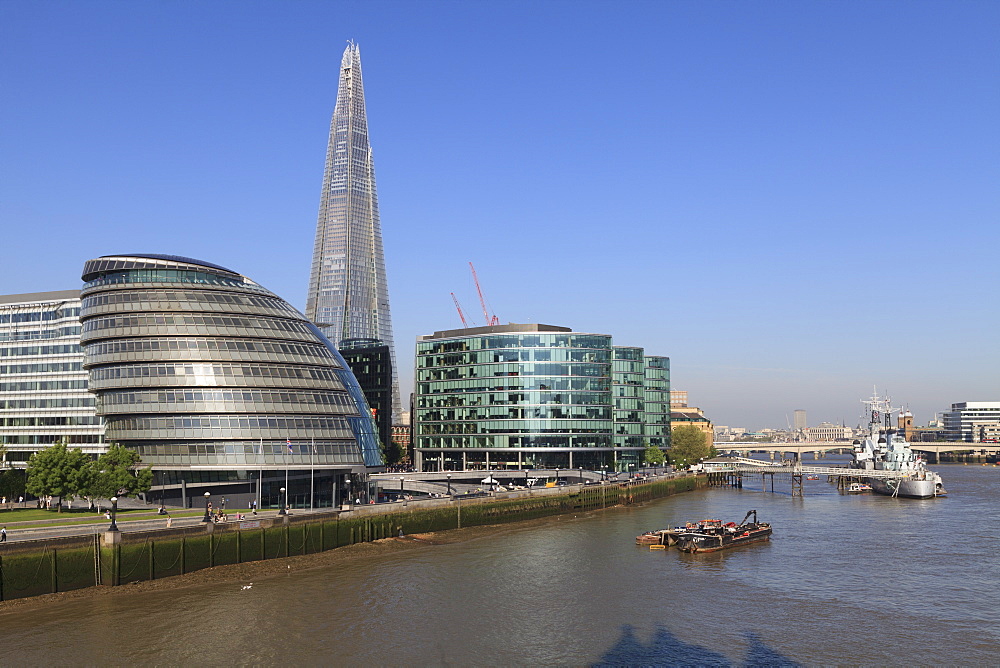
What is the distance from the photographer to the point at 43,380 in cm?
10181

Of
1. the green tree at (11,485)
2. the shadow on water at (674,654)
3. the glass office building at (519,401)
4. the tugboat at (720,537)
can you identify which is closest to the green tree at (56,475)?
the green tree at (11,485)

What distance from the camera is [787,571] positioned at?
7338 centimetres

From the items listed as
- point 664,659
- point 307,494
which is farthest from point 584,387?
point 664,659

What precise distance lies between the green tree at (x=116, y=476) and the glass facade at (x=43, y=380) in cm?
1317

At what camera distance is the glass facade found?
9888cm

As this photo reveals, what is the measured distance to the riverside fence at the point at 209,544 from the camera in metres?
56.2

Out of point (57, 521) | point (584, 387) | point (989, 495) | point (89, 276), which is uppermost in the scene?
point (89, 276)

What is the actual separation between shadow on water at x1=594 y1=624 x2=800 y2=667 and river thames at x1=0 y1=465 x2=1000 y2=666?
17 cm

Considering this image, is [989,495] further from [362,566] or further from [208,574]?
[208,574]

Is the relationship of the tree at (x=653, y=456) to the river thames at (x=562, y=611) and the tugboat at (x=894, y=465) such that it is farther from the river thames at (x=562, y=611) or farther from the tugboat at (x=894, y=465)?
the river thames at (x=562, y=611)

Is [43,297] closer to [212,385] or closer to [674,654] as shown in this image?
[212,385]

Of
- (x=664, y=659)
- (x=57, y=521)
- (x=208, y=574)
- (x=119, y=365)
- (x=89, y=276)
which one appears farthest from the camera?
(x=89, y=276)

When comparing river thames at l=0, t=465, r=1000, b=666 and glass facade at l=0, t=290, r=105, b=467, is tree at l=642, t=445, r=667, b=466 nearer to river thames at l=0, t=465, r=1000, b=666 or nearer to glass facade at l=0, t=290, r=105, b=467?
river thames at l=0, t=465, r=1000, b=666

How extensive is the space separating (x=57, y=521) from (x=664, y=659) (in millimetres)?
52161
